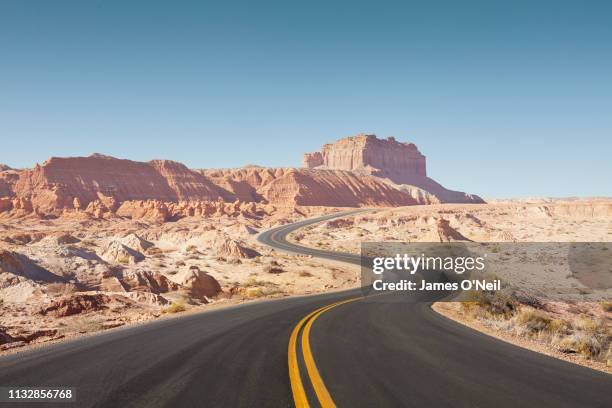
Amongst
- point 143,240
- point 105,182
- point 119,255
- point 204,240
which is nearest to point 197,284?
point 119,255

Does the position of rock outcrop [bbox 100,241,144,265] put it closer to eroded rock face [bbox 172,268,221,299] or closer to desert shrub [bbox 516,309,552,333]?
eroded rock face [bbox 172,268,221,299]

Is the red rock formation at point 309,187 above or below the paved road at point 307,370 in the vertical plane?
above

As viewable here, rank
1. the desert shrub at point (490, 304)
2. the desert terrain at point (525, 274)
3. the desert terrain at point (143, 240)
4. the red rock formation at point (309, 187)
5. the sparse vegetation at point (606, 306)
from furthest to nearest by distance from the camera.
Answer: the red rock formation at point (309, 187)
the sparse vegetation at point (606, 306)
the desert terrain at point (143, 240)
the desert shrub at point (490, 304)
the desert terrain at point (525, 274)

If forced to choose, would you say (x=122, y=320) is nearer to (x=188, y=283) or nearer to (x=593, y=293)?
(x=188, y=283)

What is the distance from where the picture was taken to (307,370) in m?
6.50

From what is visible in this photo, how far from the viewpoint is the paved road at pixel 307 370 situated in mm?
5242

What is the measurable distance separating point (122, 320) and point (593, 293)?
1140 inches

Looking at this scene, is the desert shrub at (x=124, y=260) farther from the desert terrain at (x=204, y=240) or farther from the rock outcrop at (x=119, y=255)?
the desert terrain at (x=204, y=240)

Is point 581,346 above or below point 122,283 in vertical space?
above

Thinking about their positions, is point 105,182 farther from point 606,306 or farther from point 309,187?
point 606,306

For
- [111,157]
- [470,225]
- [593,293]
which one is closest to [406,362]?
[593,293]

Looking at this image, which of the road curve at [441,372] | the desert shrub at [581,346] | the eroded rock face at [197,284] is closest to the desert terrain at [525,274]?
the desert shrub at [581,346]

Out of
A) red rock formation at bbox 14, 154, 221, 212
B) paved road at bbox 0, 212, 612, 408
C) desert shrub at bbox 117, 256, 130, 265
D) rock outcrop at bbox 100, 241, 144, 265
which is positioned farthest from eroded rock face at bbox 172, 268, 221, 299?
red rock formation at bbox 14, 154, 221, 212

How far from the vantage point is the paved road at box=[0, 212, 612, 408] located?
17.2 ft
